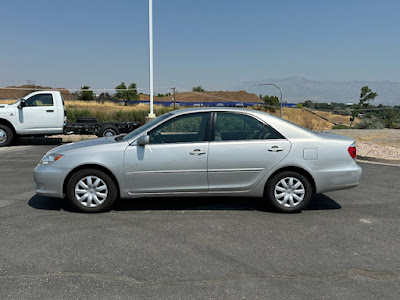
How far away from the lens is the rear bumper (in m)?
5.32

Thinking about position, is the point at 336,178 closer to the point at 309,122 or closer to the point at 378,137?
the point at 378,137

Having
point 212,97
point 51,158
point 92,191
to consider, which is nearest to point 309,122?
point 92,191

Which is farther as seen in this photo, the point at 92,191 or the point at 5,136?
→ the point at 5,136

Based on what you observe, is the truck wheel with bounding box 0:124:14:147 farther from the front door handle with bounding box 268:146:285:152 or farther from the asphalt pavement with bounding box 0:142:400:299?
the front door handle with bounding box 268:146:285:152

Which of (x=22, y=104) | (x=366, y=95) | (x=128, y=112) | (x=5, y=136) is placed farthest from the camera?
(x=366, y=95)

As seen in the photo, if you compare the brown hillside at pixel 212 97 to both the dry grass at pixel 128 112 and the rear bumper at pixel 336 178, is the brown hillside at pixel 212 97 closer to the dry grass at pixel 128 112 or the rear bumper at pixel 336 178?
the dry grass at pixel 128 112

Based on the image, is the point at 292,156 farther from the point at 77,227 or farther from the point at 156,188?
the point at 77,227

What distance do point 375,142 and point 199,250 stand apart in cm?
1431

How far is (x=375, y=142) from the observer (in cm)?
1591

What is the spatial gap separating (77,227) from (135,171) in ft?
3.55

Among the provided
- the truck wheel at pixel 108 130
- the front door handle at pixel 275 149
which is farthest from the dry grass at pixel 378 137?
the front door handle at pixel 275 149

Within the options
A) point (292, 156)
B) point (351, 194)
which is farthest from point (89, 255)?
point (351, 194)

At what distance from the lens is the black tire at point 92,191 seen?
5.19m

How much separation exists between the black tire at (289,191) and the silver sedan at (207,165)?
0.05 feet
